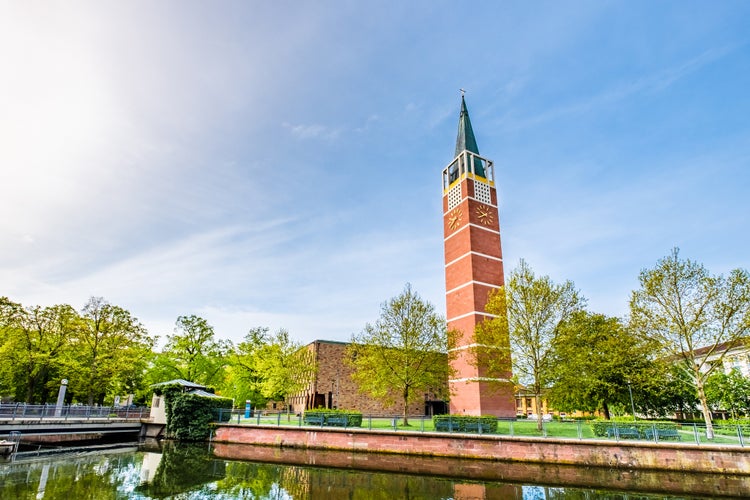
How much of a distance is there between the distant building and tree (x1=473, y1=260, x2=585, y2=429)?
19.3 metres

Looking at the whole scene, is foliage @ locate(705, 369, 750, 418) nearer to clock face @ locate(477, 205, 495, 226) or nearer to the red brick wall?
the red brick wall

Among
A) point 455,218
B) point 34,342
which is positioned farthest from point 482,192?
point 34,342

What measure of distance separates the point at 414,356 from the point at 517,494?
1752 centimetres

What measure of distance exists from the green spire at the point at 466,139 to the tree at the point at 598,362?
18364 mm

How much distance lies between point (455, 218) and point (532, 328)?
17188 millimetres

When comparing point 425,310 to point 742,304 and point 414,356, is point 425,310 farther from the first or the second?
point 742,304

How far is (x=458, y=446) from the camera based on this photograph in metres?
20.7

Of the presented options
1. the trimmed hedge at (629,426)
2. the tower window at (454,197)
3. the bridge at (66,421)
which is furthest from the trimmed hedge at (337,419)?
the tower window at (454,197)

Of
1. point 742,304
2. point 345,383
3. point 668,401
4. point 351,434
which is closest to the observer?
point 742,304

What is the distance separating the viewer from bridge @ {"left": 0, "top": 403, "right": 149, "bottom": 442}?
23.3 m

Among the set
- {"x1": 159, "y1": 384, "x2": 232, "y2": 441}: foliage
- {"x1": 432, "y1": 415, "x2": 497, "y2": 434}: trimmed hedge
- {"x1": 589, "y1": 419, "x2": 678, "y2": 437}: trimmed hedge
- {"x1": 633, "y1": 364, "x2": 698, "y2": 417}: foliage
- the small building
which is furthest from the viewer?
{"x1": 633, "y1": 364, "x2": 698, "y2": 417}: foliage

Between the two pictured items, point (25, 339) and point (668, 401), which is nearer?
point (25, 339)

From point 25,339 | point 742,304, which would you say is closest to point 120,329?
point 25,339

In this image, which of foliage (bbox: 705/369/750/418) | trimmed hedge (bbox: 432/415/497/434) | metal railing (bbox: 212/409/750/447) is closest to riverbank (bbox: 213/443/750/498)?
metal railing (bbox: 212/409/750/447)
